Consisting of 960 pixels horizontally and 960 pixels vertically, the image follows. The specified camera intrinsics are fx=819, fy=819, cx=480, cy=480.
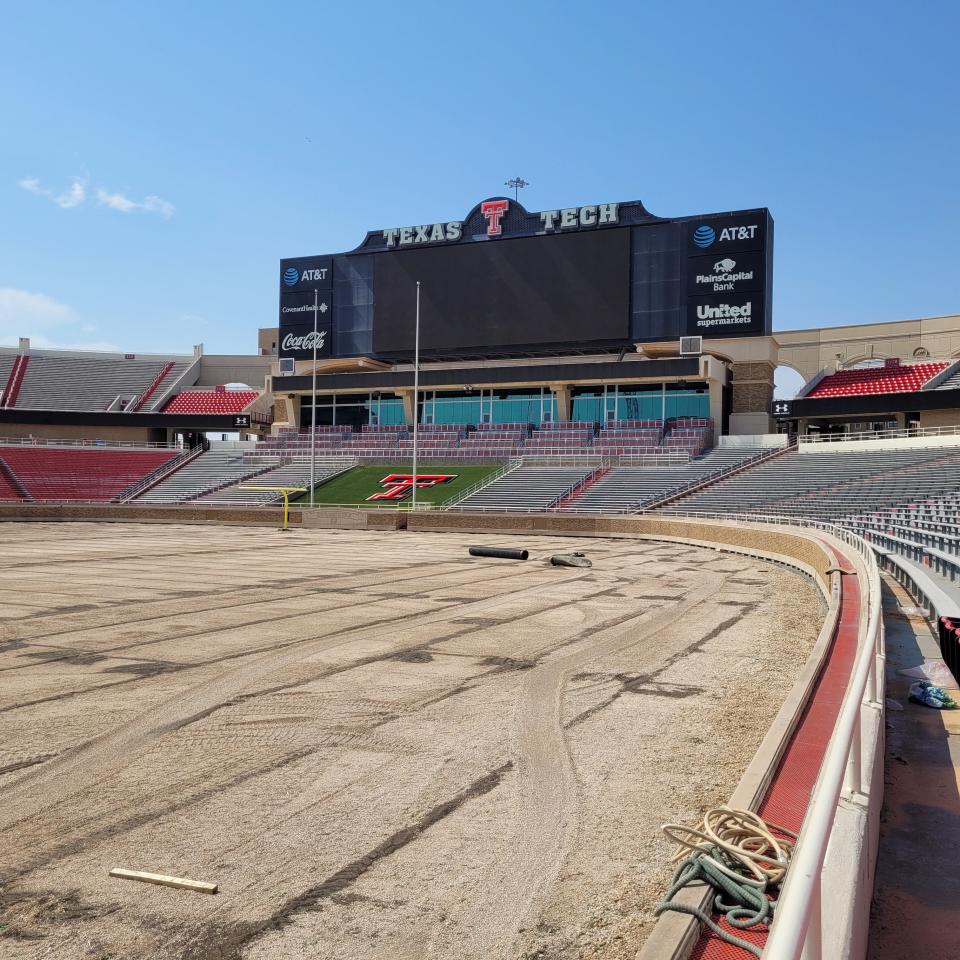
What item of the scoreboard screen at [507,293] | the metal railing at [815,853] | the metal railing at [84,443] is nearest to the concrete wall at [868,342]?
the scoreboard screen at [507,293]

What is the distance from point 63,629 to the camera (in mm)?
12742

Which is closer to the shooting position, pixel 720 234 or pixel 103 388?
pixel 720 234

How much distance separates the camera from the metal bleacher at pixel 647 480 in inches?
1813

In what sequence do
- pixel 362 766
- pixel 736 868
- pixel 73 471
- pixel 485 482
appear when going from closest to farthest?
pixel 736 868 < pixel 362 766 < pixel 485 482 < pixel 73 471

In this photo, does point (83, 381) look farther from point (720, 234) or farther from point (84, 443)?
point (720, 234)

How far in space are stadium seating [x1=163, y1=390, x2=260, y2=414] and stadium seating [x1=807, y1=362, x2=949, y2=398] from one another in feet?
152

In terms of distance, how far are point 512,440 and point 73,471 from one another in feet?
108

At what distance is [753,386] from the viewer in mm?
55375

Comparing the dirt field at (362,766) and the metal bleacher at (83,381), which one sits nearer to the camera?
the dirt field at (362,766)

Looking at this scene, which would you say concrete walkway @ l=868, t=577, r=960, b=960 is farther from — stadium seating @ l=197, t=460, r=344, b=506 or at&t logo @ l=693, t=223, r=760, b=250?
stadium seating @ l=197, t=460, r=344, b=506

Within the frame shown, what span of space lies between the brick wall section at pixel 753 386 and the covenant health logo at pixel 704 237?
27.2 ft

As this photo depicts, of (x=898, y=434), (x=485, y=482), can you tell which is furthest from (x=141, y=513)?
(x=898, y=434)

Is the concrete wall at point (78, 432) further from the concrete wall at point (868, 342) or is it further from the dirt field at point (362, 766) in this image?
the dirt field at point (362, 766)

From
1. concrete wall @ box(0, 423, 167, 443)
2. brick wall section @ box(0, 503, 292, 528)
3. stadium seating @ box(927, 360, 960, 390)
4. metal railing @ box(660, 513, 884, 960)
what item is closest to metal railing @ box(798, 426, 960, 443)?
stadium seating @ box(927, 360, 960, 390)
